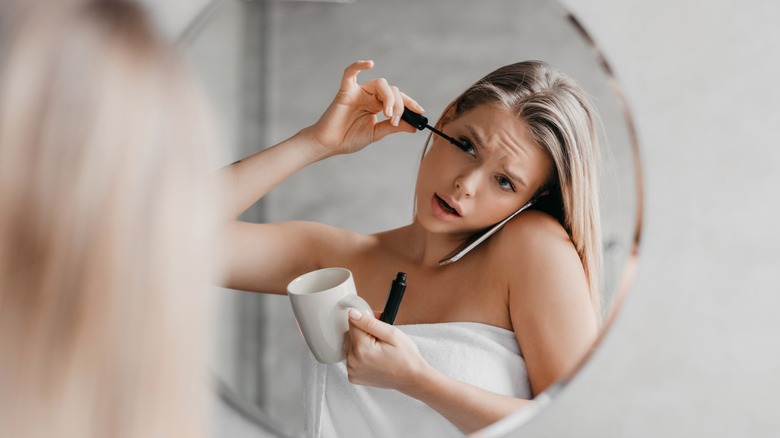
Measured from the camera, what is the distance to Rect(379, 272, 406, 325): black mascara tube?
0.50 m

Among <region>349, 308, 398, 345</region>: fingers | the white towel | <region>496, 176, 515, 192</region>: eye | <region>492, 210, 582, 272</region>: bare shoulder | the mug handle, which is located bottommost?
the white towel

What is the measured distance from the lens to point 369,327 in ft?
1.63

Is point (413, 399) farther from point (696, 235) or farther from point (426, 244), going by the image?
point (696, 235)

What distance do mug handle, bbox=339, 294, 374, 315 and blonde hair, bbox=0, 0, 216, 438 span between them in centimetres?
18

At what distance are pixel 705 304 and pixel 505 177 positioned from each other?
0.23 meters

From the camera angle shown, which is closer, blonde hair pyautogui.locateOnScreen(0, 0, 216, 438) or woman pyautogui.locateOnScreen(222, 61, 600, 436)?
blonde hair pyautogui.locateOnScreen(0, 0, 216, 438)

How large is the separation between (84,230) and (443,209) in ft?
0.85

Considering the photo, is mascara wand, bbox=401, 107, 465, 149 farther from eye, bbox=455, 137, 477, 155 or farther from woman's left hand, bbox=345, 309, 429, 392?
woman's left hand, bbox=345, 309, 429, 392

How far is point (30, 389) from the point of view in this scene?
309mm

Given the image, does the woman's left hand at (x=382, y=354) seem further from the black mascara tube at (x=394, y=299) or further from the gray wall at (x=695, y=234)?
the gray wall at (x=695, y=234)

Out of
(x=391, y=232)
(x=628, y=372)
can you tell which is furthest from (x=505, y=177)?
(x=628, y=372)

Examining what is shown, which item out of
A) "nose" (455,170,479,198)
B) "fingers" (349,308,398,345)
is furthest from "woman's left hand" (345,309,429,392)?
"nose" (455,170,479,198)

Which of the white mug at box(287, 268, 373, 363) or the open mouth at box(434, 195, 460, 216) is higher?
the open mouth at box(434, 195, 460, 216)

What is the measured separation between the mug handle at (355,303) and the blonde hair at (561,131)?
0.14 meters
